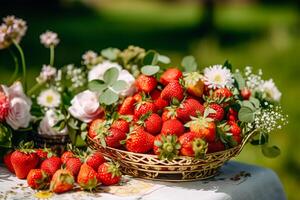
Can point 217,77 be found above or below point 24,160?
above

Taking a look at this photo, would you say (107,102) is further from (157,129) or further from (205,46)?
(205,46)

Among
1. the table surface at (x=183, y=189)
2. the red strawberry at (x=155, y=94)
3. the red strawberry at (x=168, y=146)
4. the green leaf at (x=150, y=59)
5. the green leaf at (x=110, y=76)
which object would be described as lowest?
the table surface at (x=183, y=189)

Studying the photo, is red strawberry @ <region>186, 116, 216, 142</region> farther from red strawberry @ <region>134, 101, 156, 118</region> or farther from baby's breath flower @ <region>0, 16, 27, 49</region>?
baby's breath flower @ <region>0, 16, 27, 49</region>

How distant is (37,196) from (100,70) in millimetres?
600

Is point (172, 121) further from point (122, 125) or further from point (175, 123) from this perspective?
point (122, 125)

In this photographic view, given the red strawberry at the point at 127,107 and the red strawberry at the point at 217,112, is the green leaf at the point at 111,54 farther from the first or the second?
the red strawberry at the point at 217,112

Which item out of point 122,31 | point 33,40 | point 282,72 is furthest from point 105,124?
point 122,31

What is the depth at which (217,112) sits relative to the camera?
1.87 meters

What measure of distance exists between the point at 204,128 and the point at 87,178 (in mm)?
368

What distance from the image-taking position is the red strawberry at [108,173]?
1.80 metres

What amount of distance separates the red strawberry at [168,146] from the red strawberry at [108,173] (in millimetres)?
148

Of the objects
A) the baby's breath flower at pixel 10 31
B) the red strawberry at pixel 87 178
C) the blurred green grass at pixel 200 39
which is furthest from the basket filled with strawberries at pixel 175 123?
the blurred green grass at pixel 200 39

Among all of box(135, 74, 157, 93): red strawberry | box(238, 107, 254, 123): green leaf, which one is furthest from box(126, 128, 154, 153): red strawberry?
box(238, 107, 254, 123): green leaf

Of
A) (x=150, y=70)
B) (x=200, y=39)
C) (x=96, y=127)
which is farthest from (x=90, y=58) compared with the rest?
(x=200, y=39)
